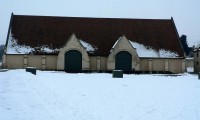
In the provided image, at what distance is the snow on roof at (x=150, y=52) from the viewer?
48312 millimetres

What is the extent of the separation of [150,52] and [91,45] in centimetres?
896

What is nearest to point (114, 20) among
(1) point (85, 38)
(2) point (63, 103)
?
(1) point (85, 38)

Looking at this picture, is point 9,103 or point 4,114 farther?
point 9,103

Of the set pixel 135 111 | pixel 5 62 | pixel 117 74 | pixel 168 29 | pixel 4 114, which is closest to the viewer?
pixel 4 114

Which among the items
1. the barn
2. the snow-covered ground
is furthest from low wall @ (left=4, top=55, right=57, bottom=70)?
the snow-covered ground

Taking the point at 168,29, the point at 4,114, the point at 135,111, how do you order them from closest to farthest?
the point at 4,114, the point at 135,111, the point at 168,29

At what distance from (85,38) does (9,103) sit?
36891 mm

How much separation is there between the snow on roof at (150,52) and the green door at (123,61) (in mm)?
2014

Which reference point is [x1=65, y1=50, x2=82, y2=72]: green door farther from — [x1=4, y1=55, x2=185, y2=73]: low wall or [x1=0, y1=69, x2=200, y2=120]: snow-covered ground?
[x1=0, y1=69, x2=200, y2=120]: snow-covered ground

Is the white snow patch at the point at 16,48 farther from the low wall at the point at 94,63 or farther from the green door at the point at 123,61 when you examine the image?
the green door at the point at 123,61

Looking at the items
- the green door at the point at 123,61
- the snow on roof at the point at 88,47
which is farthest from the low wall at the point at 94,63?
the green door at the point at 123,61

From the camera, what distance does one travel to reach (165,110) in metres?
13.9

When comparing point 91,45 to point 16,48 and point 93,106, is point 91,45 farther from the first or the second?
point 93,106

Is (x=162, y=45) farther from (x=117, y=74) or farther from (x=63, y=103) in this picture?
(x=63, y=103)
